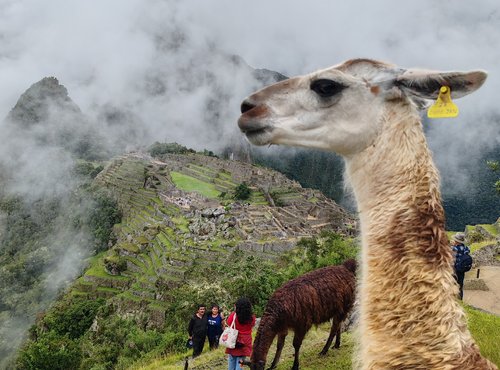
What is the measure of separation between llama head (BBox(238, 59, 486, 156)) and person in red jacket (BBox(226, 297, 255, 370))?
7.64 feet

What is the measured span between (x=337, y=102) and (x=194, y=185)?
4133 cm

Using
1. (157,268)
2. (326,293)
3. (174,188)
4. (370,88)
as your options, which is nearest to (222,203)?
(174,188)

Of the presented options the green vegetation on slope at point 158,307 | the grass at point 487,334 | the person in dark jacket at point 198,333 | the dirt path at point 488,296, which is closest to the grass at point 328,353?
the grass at point 487,334

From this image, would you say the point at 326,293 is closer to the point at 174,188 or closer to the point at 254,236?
the point at 254,236

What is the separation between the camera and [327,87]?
1389 mm

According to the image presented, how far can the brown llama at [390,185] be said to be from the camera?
1069mm

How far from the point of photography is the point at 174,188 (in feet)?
129

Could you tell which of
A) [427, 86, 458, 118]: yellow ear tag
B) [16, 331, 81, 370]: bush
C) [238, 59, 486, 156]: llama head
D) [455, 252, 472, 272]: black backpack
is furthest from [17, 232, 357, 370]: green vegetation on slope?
[427, 86, 458, 118]: yellow ear tag

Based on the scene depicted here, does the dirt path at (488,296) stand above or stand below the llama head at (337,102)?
below

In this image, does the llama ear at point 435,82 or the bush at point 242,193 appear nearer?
the llama ear at point 435,82

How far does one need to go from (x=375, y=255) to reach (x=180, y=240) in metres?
24.1

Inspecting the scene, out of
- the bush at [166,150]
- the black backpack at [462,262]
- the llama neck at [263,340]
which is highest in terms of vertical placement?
the bush at [166,150]

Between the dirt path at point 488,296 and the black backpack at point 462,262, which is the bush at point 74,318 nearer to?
the dirt path at point 488,296

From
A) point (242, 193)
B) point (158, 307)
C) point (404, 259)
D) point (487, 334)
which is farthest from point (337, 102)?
point (242, 193)
